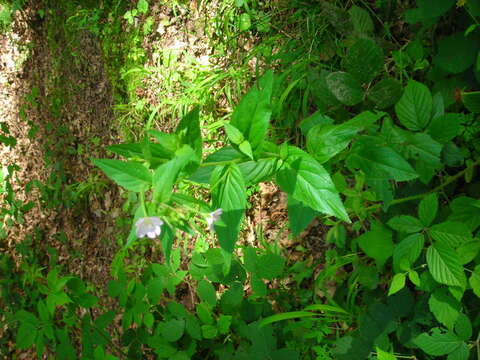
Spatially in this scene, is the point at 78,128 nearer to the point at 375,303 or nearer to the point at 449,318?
the point at 375,303

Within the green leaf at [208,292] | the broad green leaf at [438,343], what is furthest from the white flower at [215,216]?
the green leaf at [208,292]

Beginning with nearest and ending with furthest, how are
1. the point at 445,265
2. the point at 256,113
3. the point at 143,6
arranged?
the point at 256,113
the point at 445,265
the point at 143,6

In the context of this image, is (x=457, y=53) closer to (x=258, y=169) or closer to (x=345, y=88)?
(x=345, y=88)

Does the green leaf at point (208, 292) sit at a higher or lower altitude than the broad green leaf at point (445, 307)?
lower

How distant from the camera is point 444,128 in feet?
3.51

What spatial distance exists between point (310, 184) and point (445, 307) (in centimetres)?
59

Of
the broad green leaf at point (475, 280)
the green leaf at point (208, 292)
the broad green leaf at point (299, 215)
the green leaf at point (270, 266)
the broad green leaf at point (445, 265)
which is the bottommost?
the green leaf at point (208, 292)

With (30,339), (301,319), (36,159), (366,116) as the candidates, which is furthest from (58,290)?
(36,159)

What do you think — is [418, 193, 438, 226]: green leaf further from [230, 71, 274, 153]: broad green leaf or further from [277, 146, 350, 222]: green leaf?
[230, 71, 274, 153]: broad green leaf

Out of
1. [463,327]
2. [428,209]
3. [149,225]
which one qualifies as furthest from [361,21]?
[149,225]

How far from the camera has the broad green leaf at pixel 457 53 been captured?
1146 mm

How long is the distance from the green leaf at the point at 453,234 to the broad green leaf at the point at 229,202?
59 centimetres

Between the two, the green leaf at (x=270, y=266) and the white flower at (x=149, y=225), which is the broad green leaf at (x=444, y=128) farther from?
the white flower at (x=149, y=225)

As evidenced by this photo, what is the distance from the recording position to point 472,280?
3.47ft
